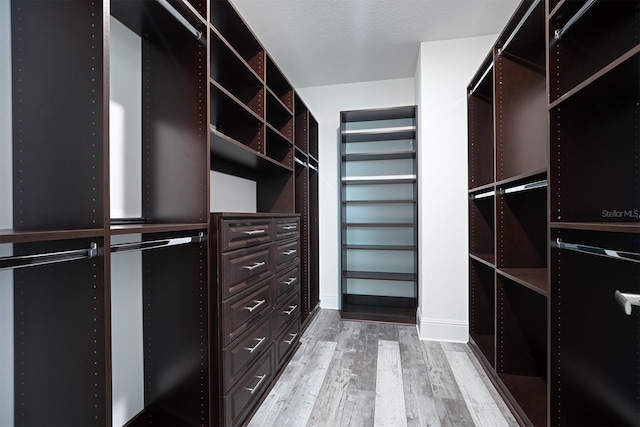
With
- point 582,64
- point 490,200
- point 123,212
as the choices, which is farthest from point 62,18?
point 490,200

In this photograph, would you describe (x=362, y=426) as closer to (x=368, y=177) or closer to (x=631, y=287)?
(x=631, y=287)

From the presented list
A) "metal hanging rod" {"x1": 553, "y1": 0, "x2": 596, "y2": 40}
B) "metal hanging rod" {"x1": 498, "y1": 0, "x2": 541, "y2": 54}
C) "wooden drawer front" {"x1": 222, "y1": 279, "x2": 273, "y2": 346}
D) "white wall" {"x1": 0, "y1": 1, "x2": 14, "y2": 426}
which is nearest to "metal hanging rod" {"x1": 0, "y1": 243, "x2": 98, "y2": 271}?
"white wall" {"x1": 0, "y1": 1, "x2": 14, "y2": 426}

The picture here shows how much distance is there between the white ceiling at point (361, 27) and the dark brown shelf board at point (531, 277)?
1876mm

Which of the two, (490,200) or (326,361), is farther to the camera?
(490,200)

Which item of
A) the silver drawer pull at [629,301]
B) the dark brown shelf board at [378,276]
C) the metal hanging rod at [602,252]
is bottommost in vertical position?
the dark brown shelf board at [378,276]

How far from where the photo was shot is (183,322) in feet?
4.41

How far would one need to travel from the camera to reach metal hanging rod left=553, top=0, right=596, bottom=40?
1067 millimetres

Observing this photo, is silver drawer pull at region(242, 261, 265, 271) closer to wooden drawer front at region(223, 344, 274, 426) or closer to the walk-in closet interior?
the walk-in closet interior

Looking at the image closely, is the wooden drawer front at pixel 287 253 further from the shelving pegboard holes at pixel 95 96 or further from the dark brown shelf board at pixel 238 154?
the shelving pegboard holes at pixel 95 96

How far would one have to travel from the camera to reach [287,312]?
2.11 metres

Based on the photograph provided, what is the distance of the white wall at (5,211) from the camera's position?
0.90 meters

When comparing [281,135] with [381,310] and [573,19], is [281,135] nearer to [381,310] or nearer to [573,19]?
[573,19]

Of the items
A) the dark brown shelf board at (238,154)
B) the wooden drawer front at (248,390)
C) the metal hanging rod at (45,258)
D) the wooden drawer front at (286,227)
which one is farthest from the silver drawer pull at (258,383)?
the dark brown shelf board at (238,154)

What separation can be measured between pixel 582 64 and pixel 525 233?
0.96 meters
